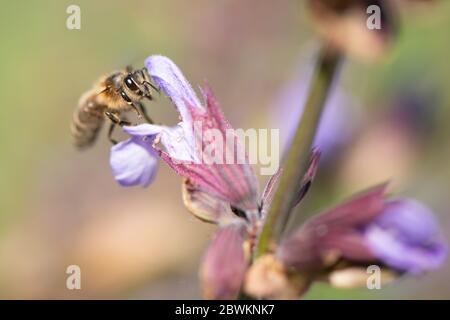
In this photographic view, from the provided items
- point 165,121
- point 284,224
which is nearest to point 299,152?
point 284,224

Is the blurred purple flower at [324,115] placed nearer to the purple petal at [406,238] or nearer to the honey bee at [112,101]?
the honey bee at [112,101]

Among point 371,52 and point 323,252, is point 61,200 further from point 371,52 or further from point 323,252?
point 371,52

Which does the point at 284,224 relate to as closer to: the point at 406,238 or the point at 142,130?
the point at 406,238

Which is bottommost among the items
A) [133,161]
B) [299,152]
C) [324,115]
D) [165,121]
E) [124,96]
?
[299,152]

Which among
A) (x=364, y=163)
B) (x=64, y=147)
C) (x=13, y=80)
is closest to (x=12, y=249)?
(x=64, y=147)

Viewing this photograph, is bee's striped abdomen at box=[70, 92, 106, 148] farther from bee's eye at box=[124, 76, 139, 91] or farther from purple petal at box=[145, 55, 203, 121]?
purple petal at box=[145, 55, 203, 121]

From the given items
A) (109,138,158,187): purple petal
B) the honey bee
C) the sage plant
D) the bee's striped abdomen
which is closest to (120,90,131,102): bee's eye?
the honey bee
